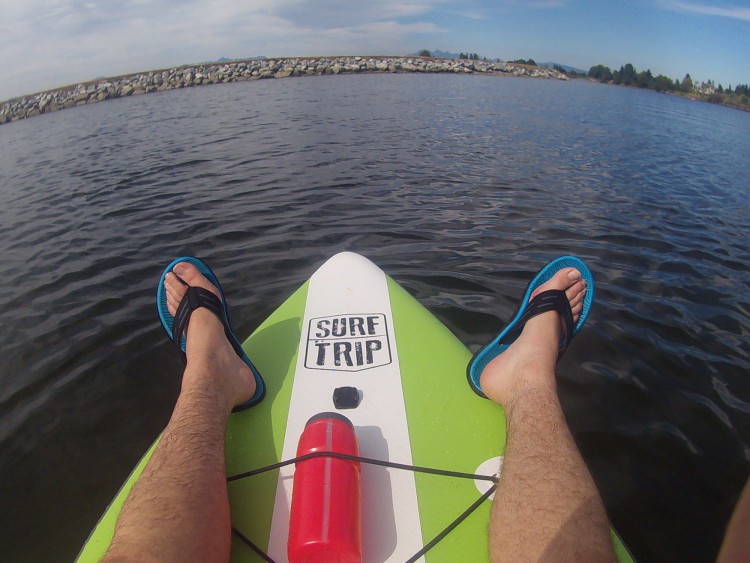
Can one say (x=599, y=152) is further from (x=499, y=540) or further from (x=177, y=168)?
(x=499, y=540)

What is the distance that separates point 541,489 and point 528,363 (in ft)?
2.14

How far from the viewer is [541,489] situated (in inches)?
48.1

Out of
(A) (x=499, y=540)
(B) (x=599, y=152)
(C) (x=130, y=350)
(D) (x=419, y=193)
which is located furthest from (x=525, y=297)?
(B) (x=599, y=152)

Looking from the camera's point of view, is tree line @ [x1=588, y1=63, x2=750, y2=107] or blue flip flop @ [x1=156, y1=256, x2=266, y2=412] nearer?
blue flip flop @ [x1=156, y1=256, x2=266, y2=412]

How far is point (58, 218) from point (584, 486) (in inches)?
283

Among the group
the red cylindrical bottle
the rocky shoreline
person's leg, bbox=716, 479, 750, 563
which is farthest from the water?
the rocky shoreline

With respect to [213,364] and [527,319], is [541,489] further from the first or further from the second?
[213,364]

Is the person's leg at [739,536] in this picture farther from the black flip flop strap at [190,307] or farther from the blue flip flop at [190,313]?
the black flip flop strap at [190,307]

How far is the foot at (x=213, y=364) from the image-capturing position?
1.67m

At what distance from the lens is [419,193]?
243 inches

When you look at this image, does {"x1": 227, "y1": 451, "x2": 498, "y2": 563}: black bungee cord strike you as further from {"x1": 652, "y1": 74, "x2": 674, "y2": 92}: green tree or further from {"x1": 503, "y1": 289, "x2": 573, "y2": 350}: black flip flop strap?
{"x1": 652, "y1": 74, "x2": 674, "y2": 92}: green tree

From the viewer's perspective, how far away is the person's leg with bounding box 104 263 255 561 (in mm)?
1084

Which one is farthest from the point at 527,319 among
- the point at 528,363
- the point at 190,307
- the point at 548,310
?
the point at 190,307

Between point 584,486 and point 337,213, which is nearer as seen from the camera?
point 584,486
